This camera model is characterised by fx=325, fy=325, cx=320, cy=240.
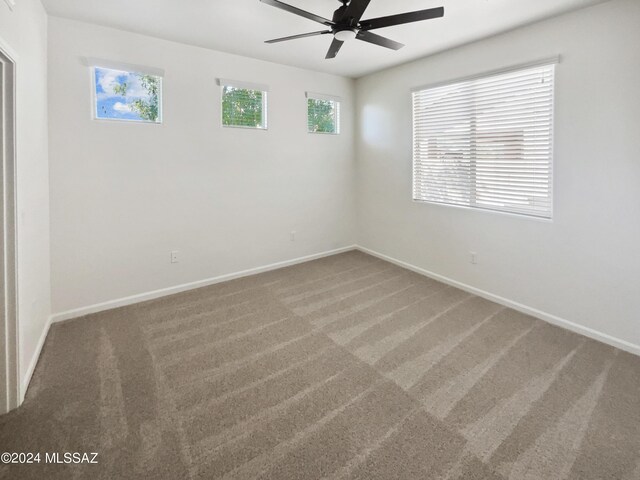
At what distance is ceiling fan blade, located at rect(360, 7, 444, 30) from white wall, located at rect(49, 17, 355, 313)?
7.12 ft

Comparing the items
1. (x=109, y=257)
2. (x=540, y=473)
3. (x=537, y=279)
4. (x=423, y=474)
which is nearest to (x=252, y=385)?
(x=423, y=474)

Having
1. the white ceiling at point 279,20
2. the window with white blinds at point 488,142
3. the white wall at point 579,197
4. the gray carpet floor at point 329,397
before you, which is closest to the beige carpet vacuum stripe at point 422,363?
the gray carpet floor at point 329,397

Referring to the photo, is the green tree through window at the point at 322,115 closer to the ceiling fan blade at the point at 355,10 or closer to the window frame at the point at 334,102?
the window frame at the point at 334,102

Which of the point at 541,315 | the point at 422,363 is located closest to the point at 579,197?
the point at 541,315

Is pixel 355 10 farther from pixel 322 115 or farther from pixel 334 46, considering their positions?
pixel 322 115

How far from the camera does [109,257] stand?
3.27 m

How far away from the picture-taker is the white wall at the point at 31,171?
1986 millimetres

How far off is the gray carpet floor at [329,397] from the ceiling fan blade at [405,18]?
2.34 metres

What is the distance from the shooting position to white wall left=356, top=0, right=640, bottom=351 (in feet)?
8.14

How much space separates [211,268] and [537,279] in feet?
11.6

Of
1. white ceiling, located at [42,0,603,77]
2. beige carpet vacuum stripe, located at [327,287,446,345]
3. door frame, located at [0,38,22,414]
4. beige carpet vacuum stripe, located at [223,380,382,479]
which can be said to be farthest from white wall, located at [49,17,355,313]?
beige carpet vacuum stripe, located at [223,380,382,479]

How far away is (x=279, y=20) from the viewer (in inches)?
113

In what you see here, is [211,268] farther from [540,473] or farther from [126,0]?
[540,473]

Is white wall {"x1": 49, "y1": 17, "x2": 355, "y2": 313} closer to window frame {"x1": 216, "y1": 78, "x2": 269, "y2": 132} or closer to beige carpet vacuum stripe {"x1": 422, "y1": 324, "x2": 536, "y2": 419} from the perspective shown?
window frame {"x1": 216, "y1": 78, "x2": 269, "y2": 132}
